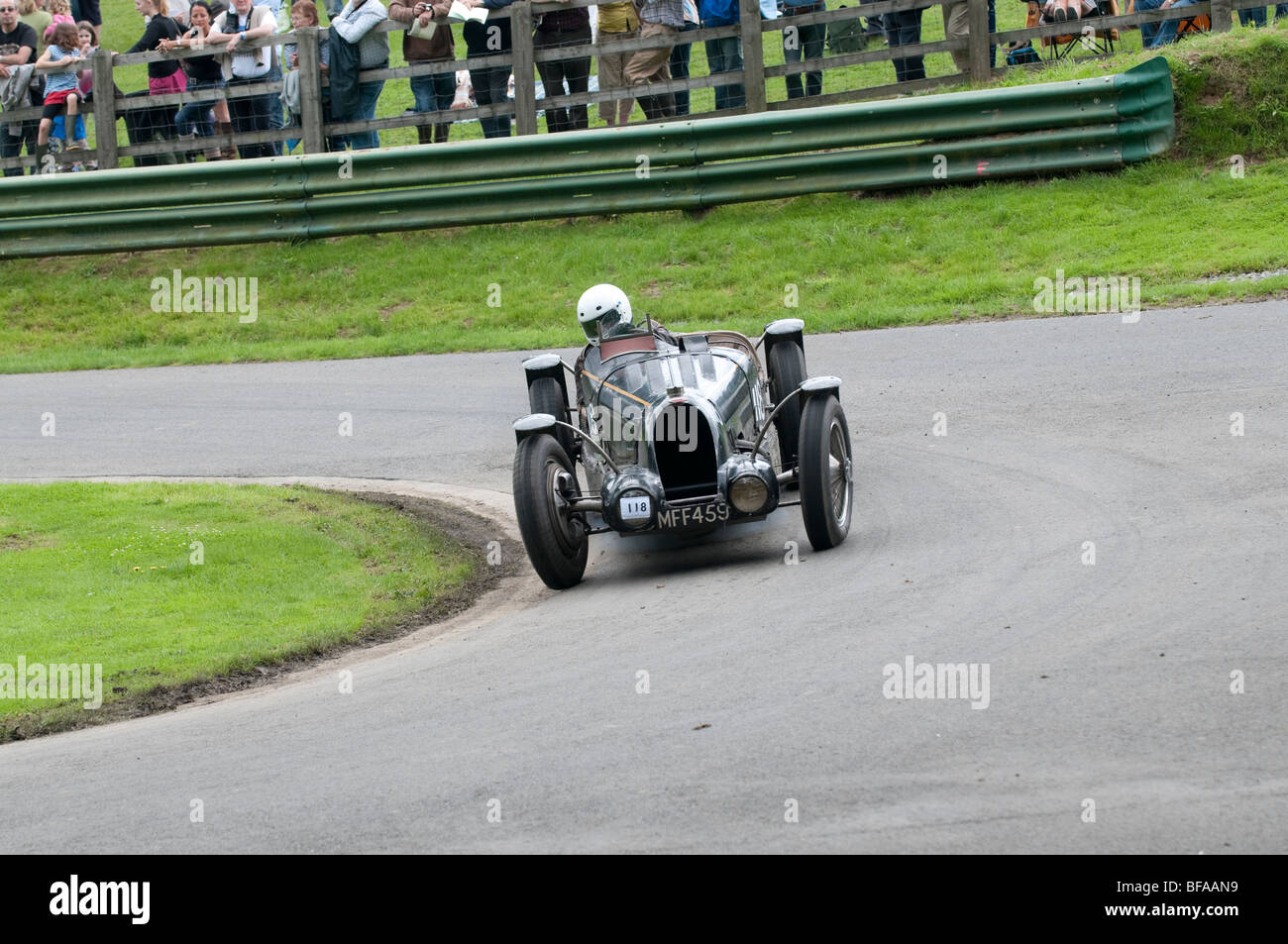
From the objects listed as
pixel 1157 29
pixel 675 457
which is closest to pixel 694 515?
pixel 675 457

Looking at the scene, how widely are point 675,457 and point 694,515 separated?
420 millimetres

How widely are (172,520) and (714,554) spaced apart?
3.64 m

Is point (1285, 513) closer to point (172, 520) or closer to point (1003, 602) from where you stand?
point (1003, 602)

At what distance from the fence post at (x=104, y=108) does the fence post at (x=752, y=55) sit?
24.5 ft

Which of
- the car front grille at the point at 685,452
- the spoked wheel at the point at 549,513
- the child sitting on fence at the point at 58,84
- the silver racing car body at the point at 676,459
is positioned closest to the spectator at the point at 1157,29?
the silver racing car body at the point at 676,459

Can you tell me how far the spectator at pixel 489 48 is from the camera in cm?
1750


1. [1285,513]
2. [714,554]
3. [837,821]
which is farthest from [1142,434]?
[837,821]

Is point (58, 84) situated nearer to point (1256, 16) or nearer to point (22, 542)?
point (22, 542)

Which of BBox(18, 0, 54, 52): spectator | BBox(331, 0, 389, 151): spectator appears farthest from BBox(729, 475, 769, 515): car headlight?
BBox(18, 0, 54, 52): spectator

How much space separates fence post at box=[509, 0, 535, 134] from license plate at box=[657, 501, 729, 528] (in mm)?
10175

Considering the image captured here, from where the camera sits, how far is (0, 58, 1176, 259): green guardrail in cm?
1539

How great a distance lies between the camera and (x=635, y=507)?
8.26 meters

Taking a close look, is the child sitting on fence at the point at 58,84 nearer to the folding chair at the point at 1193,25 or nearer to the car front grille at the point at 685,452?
the folding chair at the point at 1193,25

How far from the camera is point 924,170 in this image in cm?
1575
